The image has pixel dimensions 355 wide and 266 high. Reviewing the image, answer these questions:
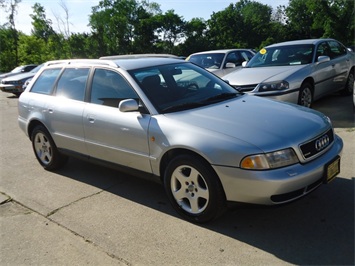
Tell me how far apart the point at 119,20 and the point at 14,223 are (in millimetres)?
66240

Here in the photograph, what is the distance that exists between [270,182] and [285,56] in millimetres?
5326

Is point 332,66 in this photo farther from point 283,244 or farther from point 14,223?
point 14,223

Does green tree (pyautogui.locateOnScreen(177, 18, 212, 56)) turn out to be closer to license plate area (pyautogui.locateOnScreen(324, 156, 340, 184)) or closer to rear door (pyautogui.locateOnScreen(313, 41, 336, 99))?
rear door (pyautogui.locateOnScreen(313, 41, 336, 99))

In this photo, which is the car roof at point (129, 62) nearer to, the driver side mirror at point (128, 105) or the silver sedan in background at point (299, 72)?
the driver side mirror at point (128, 105)

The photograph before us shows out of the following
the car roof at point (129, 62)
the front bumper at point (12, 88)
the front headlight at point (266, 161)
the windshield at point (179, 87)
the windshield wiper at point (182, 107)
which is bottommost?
the front bumper at point (12, 88)

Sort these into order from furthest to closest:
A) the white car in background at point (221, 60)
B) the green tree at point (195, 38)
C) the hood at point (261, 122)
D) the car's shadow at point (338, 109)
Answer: the green tree at point (195, 38)
the white car in background at point (221, 60)
the car's shadow at point (338, 109)
the hood at point (261, 122)

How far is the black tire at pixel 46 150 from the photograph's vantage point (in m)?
4.89

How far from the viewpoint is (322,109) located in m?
7.28

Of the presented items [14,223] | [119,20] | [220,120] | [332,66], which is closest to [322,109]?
[332,66]

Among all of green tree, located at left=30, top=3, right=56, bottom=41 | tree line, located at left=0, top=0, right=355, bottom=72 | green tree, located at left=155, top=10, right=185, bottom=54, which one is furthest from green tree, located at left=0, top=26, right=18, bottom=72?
green tree, located at left=155, top=10, right=185, bottom=54

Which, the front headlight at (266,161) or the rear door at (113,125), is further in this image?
the rear door at (113,125)

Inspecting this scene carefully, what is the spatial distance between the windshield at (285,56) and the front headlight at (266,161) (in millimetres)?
4796

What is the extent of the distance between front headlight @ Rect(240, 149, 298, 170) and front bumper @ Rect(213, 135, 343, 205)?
0.12 ft

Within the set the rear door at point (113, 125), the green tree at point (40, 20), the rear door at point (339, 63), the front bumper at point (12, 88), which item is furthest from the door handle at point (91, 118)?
the green tree at point (40, 20)
